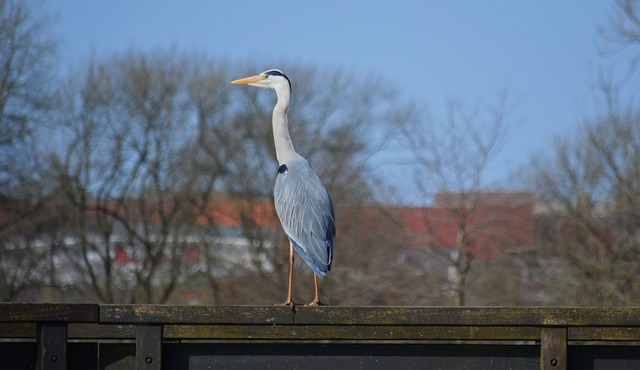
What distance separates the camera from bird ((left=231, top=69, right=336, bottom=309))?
6641 millimetres

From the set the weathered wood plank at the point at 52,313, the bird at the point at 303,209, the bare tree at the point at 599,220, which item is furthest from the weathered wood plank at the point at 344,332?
the bare tree at the point at 599,220

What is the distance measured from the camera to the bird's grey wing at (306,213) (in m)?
6.65

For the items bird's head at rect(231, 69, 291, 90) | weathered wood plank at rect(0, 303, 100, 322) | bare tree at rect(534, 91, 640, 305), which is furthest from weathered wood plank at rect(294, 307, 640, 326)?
bare tree at rect(534, 91, 640, 305)

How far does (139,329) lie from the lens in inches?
180

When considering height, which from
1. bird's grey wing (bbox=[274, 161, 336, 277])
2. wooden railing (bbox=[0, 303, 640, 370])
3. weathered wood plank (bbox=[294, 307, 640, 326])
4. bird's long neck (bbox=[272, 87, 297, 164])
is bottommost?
wooden railing (bbox=[0, 303, 640, 370])

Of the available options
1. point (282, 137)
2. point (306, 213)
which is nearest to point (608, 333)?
point (306, 213)

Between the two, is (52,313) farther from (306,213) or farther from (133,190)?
(133,190)

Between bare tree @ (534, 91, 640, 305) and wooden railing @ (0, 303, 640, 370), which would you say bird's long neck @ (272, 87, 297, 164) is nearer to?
wooden railing @ (0, 303, 640, 370)

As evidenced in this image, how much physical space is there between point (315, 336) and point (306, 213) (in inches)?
87.9

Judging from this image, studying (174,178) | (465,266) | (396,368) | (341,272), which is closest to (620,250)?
(465,266)

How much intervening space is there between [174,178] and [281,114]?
23.7 meters

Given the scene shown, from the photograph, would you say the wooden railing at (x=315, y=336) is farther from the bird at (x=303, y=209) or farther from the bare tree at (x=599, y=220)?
the bare tree at (x=599, y=220)

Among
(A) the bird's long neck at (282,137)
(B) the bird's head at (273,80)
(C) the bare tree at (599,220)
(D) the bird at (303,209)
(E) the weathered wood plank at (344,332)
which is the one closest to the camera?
(E) the weathered wood plank at (344,332)

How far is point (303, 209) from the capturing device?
6891 mm
